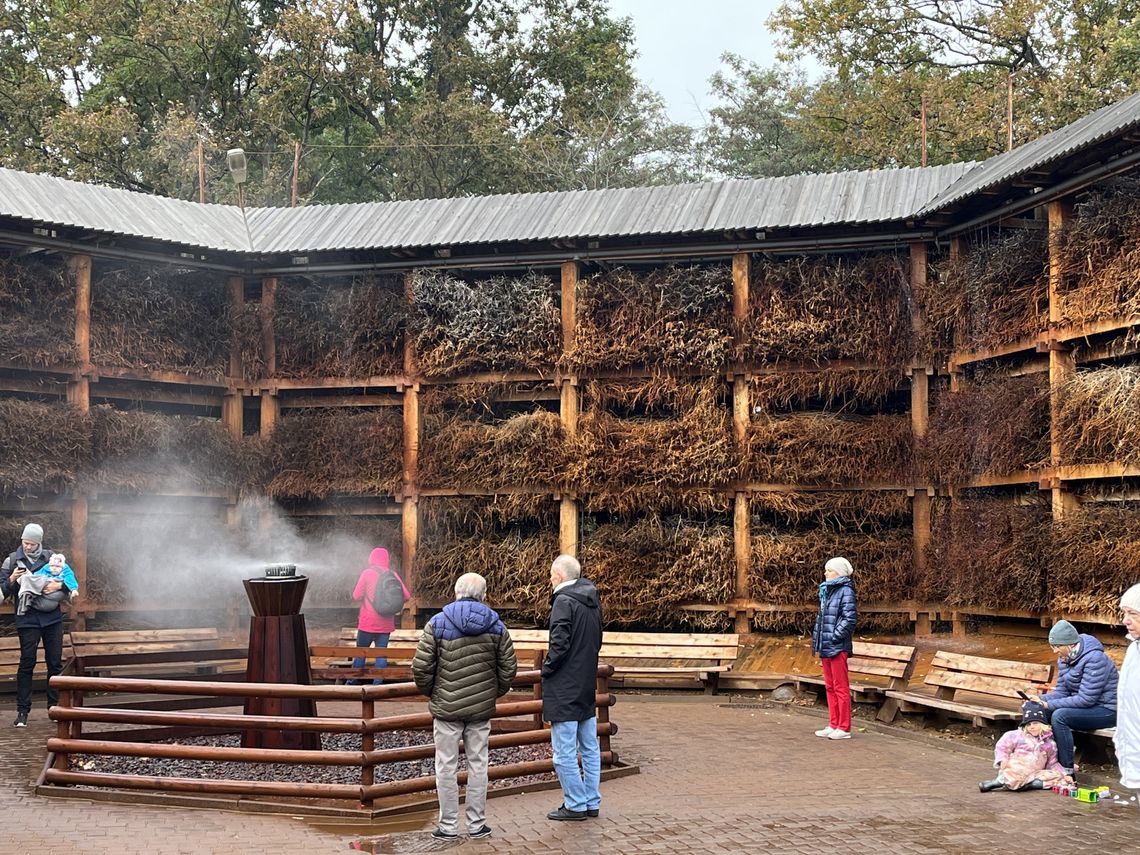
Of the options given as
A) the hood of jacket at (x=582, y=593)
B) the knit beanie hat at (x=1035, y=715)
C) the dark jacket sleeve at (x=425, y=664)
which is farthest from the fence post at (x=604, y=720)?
the knit beanie hat at (x=1035, y=715)

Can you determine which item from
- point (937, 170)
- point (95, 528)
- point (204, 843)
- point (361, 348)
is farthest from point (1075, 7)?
point (204, 843)

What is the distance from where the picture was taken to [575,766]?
887 cm

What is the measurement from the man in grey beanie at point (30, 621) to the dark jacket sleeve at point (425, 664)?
6149 millimetres

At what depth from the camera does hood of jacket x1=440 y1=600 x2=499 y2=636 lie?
27.7 feet

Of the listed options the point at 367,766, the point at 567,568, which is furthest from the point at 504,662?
the point at 367,766

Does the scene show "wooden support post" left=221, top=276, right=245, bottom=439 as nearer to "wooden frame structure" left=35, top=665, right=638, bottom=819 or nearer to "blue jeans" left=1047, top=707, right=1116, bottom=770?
"wooden frame structure" left=35, top=665, right=638, bottom=819

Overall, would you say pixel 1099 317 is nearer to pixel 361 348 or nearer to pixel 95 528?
pixel 361 348

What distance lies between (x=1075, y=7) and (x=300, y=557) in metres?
22.3

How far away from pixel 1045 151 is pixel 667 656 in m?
7.89

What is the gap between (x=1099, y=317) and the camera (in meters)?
14.0

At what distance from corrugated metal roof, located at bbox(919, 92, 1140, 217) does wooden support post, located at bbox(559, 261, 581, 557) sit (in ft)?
16.7

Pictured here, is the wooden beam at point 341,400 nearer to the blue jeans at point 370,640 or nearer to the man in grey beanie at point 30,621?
the blue jeans at point 370,640

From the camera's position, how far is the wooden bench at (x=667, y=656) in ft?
50.1

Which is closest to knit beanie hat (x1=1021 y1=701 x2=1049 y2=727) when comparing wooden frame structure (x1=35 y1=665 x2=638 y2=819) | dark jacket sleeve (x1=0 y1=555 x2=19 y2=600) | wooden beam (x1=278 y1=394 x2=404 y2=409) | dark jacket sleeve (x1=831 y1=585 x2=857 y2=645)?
dark jacket sleeve (x1=831 y1=585 x2=857 y2=645)
